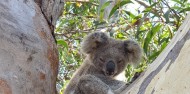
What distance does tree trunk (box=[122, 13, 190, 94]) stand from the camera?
110cm

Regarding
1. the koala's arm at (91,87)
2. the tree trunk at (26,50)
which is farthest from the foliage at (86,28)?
the tree trunk at (26,50)

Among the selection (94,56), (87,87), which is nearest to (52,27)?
(87,87)

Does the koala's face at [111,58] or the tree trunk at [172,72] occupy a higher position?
the tree trunk at [172,72]

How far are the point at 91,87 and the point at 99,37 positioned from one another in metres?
0.68

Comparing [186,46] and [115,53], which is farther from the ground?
[186,46]

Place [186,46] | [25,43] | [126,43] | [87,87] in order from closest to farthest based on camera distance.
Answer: [186,46], [25,43], [87,87], [126,43]

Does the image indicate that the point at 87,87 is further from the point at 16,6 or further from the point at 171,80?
the point at 171,80

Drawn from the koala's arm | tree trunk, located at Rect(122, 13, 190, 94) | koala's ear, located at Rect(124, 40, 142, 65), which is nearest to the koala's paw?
koala's ear, located at Rect(124, 40, 142, 65)

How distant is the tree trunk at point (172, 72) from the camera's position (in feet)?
3.61

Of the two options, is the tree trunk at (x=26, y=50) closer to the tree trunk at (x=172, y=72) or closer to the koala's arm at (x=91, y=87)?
the tree trunk at (x=172, y=72)

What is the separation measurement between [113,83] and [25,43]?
1.09 m

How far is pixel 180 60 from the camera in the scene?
1207 mm

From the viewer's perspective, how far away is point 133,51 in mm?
3033

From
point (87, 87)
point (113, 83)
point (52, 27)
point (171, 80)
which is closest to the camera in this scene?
point (171, 80)
